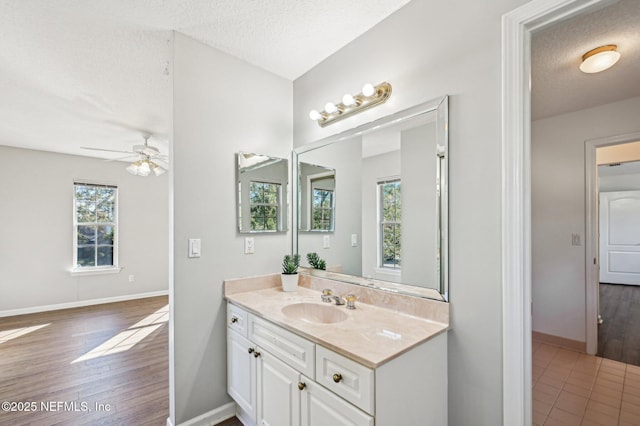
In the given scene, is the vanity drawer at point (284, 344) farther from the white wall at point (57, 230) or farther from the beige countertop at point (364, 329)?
the white wall at point (57, 230)

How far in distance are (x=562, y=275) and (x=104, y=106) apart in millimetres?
5203

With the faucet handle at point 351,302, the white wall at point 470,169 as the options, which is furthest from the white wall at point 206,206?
the white wall at point 470,169

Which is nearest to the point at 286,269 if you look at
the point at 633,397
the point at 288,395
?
the point at 288,395

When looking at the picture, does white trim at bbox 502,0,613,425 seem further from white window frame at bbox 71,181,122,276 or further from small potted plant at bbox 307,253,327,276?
white window frame at bbox 71,181,122,276

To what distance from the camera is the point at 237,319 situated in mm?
1843

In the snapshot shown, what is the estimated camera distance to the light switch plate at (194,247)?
185cm

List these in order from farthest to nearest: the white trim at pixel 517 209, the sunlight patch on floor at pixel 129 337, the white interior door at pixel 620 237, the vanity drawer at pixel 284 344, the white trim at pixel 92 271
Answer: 1. the white interior door at pixel 620 237
2. the white trim at pixel 92 271
3. the sunlight patch on floor at pixel 129 337
4. the vanity drawer at pixel 284 344
5. the white trim at pixel 517 209

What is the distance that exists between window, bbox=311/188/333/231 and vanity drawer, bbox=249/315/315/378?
83 cm

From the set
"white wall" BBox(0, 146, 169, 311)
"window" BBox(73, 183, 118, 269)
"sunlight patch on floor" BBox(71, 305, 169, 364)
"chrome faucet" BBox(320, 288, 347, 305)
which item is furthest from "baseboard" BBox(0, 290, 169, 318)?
"chrome faucet" BBox(320, 288, 347, 305)

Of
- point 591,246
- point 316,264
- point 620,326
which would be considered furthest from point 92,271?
point 620,326

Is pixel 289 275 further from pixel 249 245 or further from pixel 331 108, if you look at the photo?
pixel 331 108

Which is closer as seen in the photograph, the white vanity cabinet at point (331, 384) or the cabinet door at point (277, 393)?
the white vanity cabinet at point (331, 384)

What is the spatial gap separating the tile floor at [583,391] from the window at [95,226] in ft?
20.4

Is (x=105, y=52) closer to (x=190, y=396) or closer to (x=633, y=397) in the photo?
(x=190, y=396)
